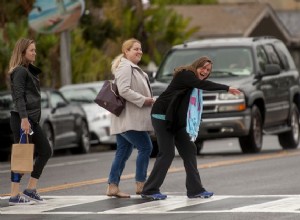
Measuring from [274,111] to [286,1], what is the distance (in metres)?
60.4

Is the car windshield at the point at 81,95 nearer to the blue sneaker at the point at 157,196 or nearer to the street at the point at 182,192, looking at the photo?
the street at the point at 182,192

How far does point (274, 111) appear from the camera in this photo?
25.1 metres

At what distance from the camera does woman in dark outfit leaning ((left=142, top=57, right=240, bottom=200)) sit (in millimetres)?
14539

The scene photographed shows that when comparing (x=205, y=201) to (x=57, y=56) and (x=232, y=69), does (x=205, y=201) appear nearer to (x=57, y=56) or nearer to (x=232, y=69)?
(x=232, y=69)

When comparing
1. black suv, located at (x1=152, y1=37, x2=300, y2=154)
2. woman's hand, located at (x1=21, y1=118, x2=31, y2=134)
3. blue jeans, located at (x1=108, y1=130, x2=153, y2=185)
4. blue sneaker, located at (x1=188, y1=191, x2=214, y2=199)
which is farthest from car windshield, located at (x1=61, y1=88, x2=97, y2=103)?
woman's hand, located at (x1=21, y1=118, x2=31, y2=134)

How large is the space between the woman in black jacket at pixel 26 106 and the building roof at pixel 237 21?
52.0 metres

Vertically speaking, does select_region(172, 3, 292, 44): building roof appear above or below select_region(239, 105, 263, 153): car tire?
above

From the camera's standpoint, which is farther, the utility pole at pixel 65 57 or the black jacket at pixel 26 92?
the utility pole at pixel 65 57

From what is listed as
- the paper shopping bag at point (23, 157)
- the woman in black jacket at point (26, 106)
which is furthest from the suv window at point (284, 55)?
the paper shopping bag at point (23, 157)

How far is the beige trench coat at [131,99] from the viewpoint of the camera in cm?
1489

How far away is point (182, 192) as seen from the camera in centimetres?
1584

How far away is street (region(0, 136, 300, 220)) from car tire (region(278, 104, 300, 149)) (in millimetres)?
2129

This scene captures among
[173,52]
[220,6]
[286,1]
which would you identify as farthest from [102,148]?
[286,1]

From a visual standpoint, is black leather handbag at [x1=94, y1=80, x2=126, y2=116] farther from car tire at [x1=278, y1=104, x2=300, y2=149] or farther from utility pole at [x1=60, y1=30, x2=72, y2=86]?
utility pole at [x1=60, y1=30, x2=72, y2=86]
